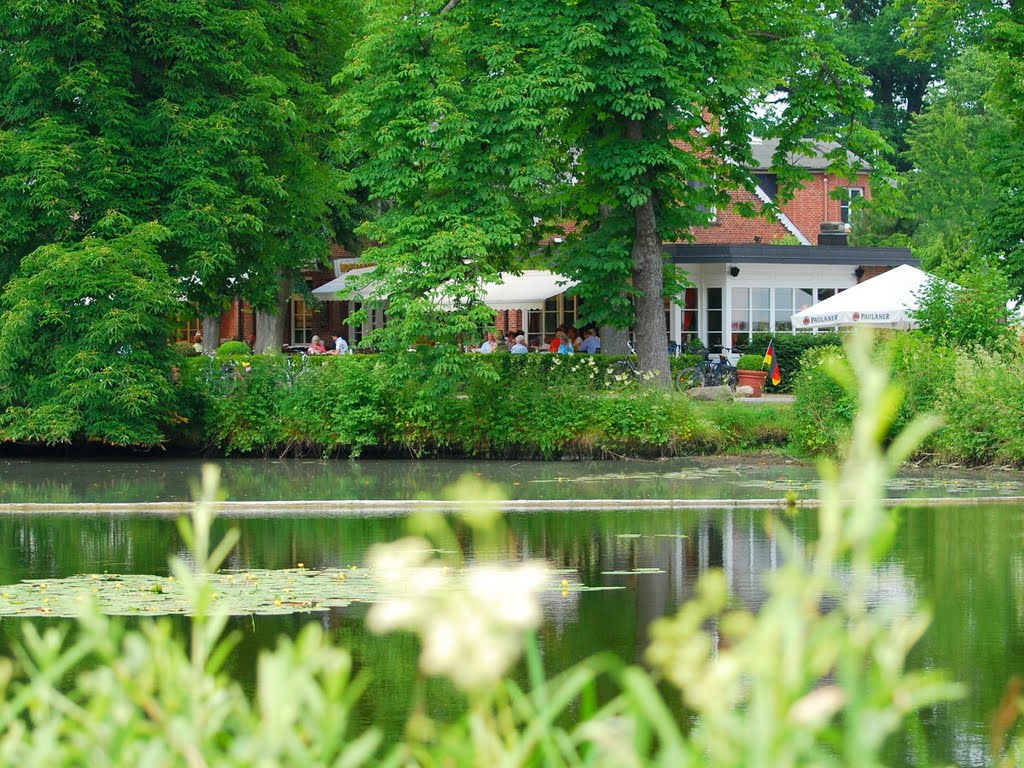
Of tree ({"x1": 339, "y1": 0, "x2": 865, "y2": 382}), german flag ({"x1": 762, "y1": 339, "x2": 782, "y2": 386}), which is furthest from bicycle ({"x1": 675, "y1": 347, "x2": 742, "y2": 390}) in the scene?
tree ({"x1": 339, "y1": 0, "x2": 865, "y2": 382})

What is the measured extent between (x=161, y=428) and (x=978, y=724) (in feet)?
73.4

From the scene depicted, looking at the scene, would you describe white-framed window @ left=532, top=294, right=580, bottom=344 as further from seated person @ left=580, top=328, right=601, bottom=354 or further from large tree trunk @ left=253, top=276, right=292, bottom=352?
seated person @ left=580, top=328, right=601, bottom=354

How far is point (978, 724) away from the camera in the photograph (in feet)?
24.8

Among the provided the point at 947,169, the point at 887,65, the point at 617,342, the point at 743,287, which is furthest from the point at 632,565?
the point at 887,65

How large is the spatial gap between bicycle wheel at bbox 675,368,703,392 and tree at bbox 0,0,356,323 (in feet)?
26.8

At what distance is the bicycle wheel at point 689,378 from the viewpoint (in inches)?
1238

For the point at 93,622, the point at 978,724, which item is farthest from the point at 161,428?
the point at 93,622

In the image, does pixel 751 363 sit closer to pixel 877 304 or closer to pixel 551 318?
pixel 877 304

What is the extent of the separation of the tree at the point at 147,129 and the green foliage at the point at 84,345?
0.94m

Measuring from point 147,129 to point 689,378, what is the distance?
12.6 metres

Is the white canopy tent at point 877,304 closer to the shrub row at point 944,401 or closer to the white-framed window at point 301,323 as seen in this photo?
the shrub row at point 944,401

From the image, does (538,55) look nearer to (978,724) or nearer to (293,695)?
(978,724)

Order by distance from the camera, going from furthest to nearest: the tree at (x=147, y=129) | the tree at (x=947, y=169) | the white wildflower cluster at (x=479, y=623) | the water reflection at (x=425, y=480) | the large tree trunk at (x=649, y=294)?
the tree at (x=947, y=169) → the large tree trunk at (x=649, y=294) → the tree at (x=147, y=129) → the water reflection at (x=425, y=480) → the white wildflower cluster at (x=479, y=623)

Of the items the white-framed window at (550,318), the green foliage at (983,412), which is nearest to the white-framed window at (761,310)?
the white-framed window at (550,318)
